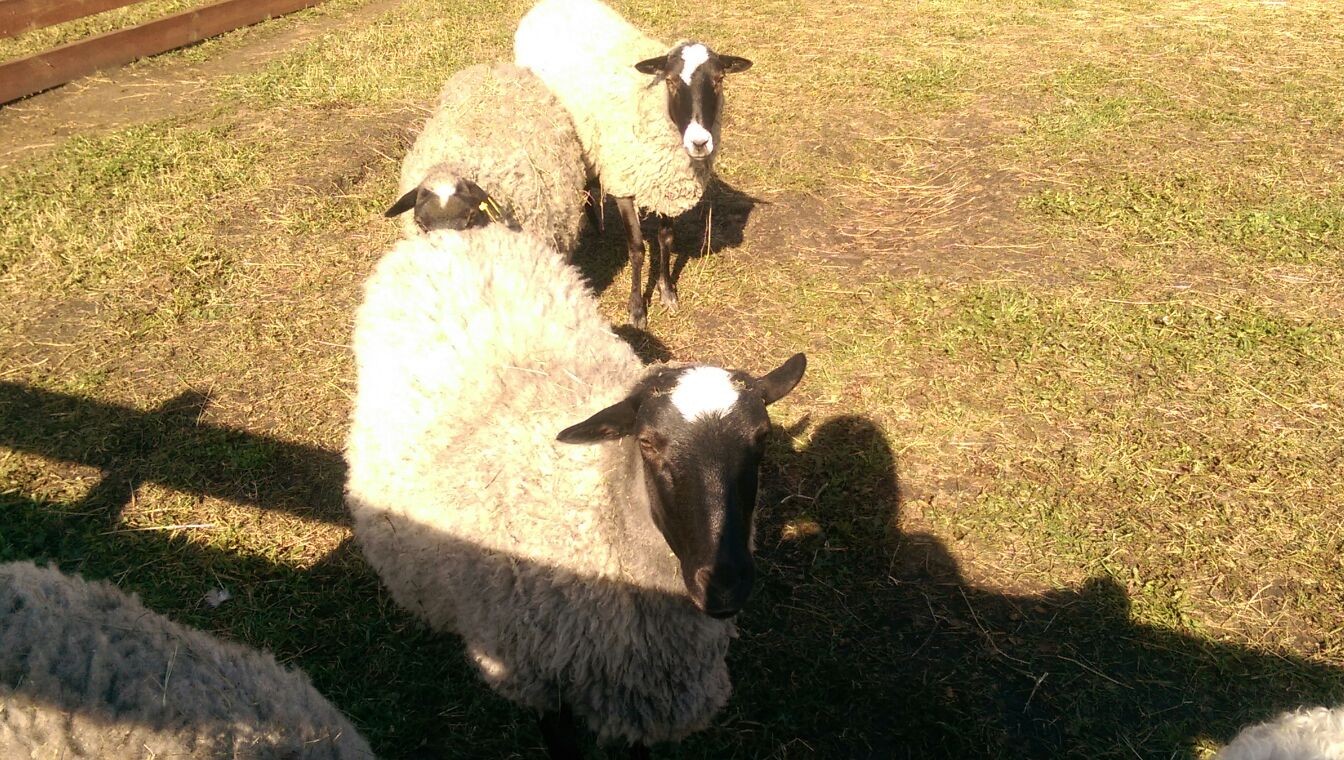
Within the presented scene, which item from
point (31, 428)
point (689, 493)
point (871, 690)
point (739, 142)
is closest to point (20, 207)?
point (31, 428)

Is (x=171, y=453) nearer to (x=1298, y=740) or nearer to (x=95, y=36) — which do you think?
(x=1298, y=740)

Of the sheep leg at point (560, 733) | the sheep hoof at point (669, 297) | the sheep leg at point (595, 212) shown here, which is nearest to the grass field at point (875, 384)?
the sheep hoof at point (669, 297)

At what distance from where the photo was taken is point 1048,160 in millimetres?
7668

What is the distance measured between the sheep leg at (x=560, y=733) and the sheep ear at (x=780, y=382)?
4.62ft

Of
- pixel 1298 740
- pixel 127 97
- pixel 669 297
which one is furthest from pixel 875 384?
pixel 127 97

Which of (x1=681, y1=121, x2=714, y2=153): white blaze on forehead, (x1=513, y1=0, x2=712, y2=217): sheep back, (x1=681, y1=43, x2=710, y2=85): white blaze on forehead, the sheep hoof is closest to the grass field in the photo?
the sheep hoof

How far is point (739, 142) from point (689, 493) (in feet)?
22.5

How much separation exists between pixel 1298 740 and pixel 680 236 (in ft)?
18.9

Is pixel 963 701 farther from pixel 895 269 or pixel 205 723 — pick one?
pixel 895 269

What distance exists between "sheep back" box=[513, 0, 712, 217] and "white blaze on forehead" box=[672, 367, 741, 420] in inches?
148

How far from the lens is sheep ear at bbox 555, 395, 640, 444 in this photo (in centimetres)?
248

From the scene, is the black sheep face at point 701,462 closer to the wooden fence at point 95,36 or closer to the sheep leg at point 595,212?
the sheep leg at point 595,212

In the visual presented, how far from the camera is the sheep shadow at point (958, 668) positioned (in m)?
3.23

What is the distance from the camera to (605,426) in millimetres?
2494
